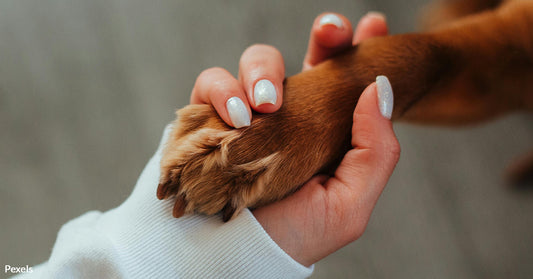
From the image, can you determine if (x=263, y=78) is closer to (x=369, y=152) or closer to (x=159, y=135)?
(x=369, y=152)

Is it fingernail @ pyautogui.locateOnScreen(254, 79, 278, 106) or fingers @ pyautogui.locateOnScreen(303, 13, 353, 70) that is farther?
fingers @ pyautogui.locateOnScreen(303, 13, 353, 70)

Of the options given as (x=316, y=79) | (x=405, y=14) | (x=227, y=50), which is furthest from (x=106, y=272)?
(x=405, y=14)

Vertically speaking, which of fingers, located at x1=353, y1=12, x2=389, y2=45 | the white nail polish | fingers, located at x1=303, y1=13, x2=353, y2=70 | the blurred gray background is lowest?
the blurred gray background

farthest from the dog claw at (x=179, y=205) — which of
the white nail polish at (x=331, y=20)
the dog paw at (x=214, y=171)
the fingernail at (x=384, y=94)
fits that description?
the white nail polish at (x=331, y=20)

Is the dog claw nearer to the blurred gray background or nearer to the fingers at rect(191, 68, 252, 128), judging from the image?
the fingers at rect(191, 68, 252, 128)

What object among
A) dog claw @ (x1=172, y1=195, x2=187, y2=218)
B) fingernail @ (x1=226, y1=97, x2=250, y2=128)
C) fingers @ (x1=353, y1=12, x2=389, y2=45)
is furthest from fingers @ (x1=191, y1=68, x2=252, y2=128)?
fingers @ (x1=353, y1=12, x2=389, y2=45)

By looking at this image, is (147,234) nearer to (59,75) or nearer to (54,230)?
(54,230)

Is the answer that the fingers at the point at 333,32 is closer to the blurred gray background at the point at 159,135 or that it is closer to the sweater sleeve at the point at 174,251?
the sweater sleeve at the point at 174,251
